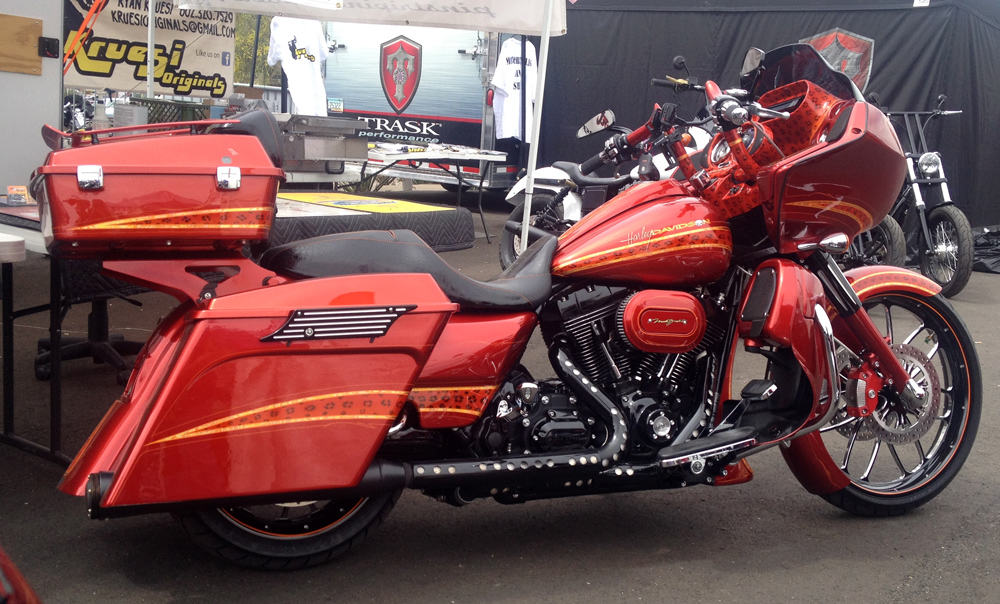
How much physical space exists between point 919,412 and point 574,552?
1375mm

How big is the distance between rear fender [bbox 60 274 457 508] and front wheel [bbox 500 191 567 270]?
3589 millimetres

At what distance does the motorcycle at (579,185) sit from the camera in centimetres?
366

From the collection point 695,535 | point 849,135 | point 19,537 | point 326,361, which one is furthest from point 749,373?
point 19,537

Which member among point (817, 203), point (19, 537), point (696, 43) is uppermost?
point (696, 43)

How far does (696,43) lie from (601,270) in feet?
27.7

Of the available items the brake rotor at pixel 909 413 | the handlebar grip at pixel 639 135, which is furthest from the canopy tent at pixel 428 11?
the brake rotor at pixel 909 413

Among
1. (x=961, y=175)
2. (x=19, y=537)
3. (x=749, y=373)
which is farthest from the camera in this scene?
(x=961, y=175)

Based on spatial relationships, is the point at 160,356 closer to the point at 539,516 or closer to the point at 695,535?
the point at 539,516

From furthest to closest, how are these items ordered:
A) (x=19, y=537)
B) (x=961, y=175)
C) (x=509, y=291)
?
(x=961, y=175)
(x=19, y=537)
(x=509, y=291)

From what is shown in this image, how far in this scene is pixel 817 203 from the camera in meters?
2.98

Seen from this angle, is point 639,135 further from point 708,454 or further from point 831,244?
point 708,454

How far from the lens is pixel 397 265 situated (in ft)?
8.59

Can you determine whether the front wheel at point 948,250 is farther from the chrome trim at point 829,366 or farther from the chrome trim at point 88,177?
the chrome trim at point 88,177

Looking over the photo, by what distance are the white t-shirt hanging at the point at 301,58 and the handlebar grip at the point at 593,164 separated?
7991mm
